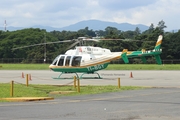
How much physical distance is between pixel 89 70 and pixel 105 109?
982 inches

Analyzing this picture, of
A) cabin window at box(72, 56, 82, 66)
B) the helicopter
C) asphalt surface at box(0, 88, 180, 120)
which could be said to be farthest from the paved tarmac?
asphalt surface at box(0, 88, 180, 120)

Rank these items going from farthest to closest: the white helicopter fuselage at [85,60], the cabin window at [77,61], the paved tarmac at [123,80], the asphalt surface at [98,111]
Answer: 1. the cabin window at [77,61]
2. the white helicopter fuselage at [85,60]
3. the paved tarmac at [123,80]
4. the asphalt surface at [98,111]

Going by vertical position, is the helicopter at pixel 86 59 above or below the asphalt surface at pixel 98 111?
above

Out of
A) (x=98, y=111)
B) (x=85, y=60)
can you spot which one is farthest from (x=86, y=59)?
(x=98, y=111)

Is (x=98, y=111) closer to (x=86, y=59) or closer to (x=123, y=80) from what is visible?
(x=123, y=80)

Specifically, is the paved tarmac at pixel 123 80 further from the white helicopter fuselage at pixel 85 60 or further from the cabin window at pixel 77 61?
the cabin window at pixel 77 61

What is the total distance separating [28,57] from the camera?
110m

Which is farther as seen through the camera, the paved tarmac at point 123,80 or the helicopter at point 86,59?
the helicopter at point 86,59

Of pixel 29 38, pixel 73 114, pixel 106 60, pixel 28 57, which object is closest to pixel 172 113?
pixel 73 114

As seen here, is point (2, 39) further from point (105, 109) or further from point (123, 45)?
point (105, 109)

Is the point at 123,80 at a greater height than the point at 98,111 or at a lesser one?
greater

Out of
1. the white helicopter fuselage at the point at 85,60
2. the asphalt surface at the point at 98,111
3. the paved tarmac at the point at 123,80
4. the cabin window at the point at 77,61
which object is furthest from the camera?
the cabin window at the point at 77,61

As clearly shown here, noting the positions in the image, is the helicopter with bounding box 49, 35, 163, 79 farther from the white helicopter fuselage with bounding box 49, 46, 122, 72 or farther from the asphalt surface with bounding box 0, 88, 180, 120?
the asphalt surface with bounding box 0, 88, 180, 120

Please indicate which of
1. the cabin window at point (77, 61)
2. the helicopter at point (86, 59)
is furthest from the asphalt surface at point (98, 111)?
the cabin window at point (77, 61)
